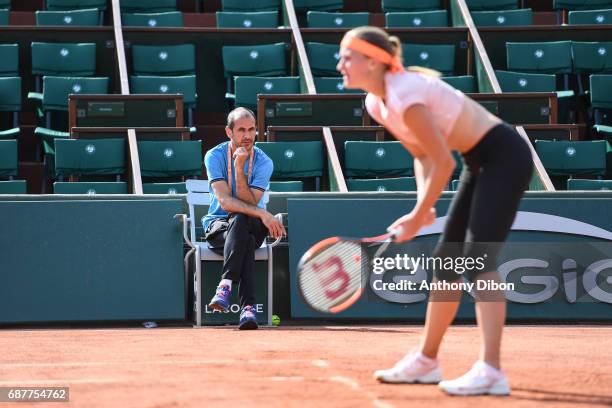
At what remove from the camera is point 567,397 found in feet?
14.6

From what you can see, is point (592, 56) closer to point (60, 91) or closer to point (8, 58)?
point (60, 91)

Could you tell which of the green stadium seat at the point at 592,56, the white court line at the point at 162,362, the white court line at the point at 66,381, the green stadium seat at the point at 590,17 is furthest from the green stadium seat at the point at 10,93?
the white court line at the point at 66,381

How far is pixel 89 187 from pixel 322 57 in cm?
399

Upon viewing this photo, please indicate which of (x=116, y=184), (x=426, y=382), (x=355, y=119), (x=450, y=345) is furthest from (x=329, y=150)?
(x=426, y=382)

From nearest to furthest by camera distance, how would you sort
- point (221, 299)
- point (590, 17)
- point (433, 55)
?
point (221, 299), point (433, 55), point (590, 17)

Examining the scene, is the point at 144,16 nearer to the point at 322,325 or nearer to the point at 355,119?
the point at 355,119

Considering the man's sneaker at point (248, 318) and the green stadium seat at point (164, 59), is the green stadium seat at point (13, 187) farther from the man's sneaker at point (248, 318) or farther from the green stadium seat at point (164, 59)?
the man's sneaker at point (248, 318)

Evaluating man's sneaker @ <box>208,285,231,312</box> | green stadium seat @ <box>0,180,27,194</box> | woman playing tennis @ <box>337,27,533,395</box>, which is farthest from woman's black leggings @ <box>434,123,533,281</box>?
green stadium seat @ <box>0,180,27,194</box>

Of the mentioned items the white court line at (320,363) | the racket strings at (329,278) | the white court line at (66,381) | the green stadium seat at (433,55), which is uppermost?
the green stadium seat at (433,55)

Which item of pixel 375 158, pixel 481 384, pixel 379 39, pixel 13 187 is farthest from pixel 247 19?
pixel 481 384

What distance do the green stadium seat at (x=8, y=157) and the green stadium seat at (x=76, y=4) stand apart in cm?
415

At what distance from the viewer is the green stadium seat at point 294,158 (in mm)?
10734

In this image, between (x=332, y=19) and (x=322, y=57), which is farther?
(x=332, y=19)

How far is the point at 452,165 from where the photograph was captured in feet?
14.2
